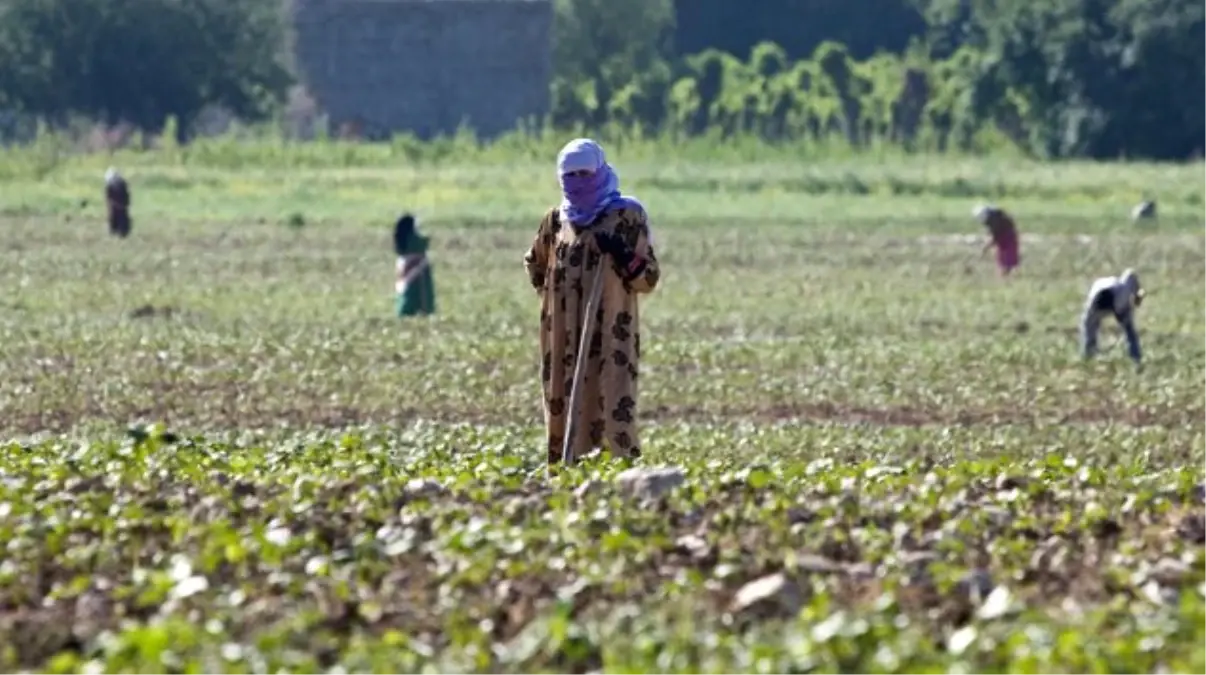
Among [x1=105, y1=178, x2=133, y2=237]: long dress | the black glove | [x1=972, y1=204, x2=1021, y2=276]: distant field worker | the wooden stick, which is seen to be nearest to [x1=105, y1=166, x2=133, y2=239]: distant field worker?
[x1=105, y1=178, x2=133, y2=237]: long dress

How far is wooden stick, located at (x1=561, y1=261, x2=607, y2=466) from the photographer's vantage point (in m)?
12.6

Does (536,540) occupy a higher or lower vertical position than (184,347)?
higher

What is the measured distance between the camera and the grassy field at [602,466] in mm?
7758

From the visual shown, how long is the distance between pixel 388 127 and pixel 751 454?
8074 cm

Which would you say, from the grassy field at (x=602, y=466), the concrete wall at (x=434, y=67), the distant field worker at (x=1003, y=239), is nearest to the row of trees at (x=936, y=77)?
the concrete wall at (x=434, y=67)

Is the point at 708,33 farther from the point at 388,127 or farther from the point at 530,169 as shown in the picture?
the point at 530,169

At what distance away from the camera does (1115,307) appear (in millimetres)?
24281

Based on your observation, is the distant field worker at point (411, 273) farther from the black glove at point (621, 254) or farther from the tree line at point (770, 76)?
the tree line at point (770, 76)

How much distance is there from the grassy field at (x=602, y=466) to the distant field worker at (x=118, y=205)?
43cm

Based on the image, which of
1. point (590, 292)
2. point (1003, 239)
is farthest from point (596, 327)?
point (1003, 239)

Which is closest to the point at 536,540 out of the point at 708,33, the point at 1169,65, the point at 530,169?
the point at 530,169

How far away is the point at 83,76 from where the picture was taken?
3209 inches

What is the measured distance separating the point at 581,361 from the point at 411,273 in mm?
16612

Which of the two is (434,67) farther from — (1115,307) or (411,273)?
(1115,307)
